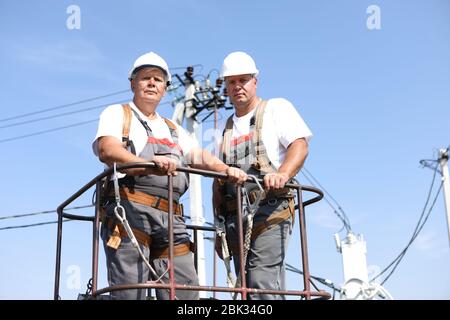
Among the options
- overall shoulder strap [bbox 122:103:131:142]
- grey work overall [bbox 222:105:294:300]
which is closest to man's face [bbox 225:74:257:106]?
grey work overall [bbox 222:105:294:300]

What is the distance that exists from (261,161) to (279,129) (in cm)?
32

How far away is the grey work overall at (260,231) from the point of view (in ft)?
14.6

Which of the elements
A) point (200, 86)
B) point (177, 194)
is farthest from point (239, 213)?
point (200, 86)

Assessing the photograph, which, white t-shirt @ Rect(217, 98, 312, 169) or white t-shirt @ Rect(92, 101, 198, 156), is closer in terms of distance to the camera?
white t-shirt @ Rect(92, 101, 198, 156)

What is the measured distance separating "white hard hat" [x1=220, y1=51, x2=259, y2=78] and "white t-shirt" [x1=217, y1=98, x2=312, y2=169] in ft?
1.10

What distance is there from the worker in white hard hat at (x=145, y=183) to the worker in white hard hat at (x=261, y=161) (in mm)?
269

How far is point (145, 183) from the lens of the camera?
14.4 ft

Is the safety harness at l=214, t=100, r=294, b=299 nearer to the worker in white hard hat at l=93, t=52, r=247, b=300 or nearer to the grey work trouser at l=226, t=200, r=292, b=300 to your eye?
the grey work trouser at l=226, t=200, r=292, b=300

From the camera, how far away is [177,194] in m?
4.54

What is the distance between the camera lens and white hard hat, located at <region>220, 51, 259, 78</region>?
16.3ft

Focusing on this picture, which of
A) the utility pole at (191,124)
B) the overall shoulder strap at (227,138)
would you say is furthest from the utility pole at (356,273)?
the overall shoulder strap at (227,138)
